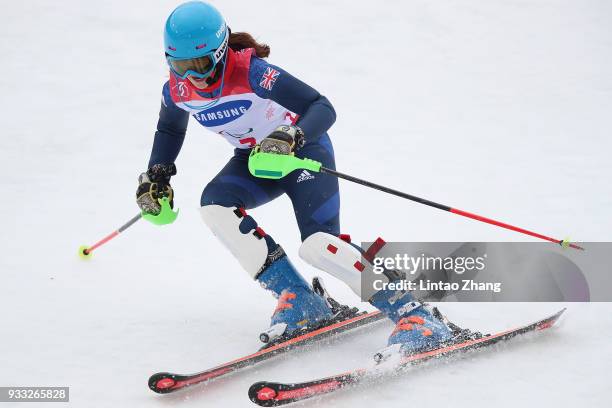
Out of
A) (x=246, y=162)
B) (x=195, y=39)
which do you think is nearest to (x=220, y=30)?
(x=195, y=39)

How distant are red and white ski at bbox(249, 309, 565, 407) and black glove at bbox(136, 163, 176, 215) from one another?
1497 mm

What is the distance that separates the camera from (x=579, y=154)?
24.7ft

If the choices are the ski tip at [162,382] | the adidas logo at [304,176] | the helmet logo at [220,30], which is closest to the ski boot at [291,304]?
the adidas logo at [304,176]

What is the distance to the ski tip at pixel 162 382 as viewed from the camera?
12.9 ft

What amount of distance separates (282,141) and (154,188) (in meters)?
1.11

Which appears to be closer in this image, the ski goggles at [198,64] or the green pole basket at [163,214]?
the ski goggles at [198,64]

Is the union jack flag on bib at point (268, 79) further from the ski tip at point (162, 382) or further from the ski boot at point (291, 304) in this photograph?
the ski tip at point (162, 382)

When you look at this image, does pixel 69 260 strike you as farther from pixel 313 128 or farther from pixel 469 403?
pixel 469 403

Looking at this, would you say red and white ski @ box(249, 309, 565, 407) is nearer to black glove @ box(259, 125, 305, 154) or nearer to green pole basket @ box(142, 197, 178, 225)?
black glove @ box(259, 125, 305, 154)

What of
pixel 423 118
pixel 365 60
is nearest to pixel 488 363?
pixel 423 118

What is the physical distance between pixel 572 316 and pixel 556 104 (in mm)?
4325

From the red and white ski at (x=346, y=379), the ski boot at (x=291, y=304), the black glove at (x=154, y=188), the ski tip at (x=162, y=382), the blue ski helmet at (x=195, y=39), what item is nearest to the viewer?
the red and white ski at (x=346, y=379)

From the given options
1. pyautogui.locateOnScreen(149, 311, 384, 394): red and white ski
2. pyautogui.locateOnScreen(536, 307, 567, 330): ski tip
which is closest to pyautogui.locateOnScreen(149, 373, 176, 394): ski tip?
pyautogui.locateOnScreen(149, 311, 384, 394): red and white ski

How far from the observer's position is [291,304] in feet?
15.4
